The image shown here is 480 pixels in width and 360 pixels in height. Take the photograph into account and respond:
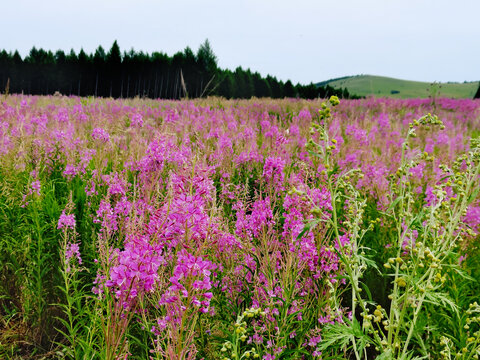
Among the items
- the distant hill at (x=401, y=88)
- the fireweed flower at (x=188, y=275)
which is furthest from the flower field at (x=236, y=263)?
the distant hill at (x=401, y=88)

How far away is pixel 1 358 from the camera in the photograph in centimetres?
248

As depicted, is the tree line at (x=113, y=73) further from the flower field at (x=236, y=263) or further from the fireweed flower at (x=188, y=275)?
the fireweed flower at (x=188, y=275)

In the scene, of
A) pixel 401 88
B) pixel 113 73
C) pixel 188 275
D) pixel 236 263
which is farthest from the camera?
pixel 401 88

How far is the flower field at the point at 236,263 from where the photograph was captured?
1.39 meters

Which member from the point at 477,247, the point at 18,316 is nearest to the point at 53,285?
the point at 18,316

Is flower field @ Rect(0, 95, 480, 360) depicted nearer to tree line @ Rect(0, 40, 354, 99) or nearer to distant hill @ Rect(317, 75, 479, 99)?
tree line @ Rect(0, 40, 354, 99)

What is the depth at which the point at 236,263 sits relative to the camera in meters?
2.48

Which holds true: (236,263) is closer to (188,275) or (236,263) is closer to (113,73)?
(188,275)

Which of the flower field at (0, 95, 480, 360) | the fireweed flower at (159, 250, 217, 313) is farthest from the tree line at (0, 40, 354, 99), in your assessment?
the fireweed flower at (159, 250, 217, 313)

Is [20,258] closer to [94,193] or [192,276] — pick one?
[94,193]

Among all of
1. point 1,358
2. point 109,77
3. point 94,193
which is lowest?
point 1,358

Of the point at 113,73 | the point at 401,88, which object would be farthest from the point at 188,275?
the point at 401,88

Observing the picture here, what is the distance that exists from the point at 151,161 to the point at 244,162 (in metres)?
1.87

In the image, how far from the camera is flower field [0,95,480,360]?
54.7 inches
